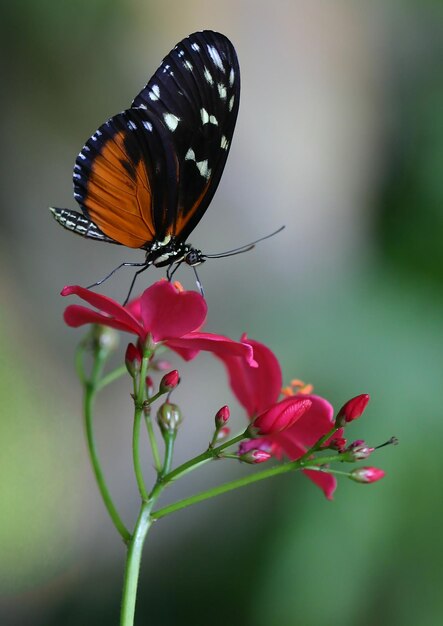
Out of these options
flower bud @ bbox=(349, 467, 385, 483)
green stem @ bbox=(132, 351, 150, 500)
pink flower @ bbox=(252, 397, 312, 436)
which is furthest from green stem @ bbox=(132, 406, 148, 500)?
flower bud @ bbox=(349, 467, 385, 483)

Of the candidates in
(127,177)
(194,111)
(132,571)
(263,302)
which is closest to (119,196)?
(127,177)

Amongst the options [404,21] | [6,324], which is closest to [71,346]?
[6,324]

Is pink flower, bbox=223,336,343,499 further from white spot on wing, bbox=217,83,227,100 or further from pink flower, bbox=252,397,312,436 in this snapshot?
white spot on wing, bbox=217,83,227,100

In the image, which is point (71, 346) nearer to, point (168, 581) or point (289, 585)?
point (168, 581)

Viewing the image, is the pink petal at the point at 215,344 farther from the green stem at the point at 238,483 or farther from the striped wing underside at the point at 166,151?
the striped wing underside at the point at 166,151

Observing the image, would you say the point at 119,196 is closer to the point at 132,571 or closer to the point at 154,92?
the point at 154,92

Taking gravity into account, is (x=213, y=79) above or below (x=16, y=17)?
below

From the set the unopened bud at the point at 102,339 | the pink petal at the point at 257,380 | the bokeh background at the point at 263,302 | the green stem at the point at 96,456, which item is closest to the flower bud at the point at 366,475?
the pink petal at the point at 257,380
